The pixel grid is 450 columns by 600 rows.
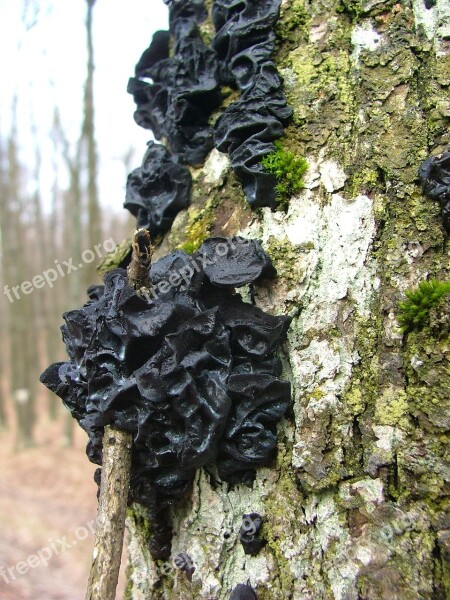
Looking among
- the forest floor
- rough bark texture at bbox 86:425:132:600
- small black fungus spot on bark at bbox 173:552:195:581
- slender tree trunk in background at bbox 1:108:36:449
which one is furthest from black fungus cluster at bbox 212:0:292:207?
slender tree trunk in background at bbox 1:108:36:449

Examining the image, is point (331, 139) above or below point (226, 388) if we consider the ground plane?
above

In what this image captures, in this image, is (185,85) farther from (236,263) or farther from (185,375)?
(185,375)

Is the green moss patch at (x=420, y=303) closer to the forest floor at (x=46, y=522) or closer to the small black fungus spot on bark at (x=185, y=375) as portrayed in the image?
the small black fungus spot on bark at (x=185, y=375)

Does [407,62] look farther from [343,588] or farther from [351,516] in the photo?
[343,588]

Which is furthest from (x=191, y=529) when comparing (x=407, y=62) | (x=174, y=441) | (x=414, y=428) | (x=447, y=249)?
(x=407, y=62)

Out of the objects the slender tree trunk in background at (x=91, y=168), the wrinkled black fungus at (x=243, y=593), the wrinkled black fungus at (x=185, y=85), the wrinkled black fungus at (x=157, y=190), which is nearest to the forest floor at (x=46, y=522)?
the wrinkled black fungus at (x=243, y=593)

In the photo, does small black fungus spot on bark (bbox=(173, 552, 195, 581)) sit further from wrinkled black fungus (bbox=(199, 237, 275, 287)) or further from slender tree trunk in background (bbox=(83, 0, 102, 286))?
slender tree trunk in background (bbox=(83, 0, 102, 286))
